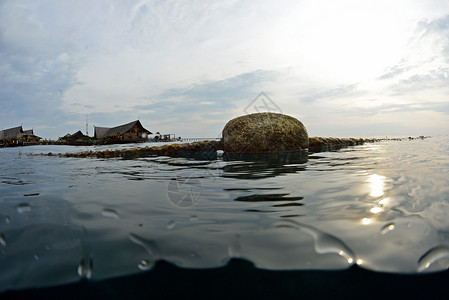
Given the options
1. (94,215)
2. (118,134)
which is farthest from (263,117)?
(118,134)

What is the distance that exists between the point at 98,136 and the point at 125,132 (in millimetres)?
9390

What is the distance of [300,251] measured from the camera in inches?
62.0

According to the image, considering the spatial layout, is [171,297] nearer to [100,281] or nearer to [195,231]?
[100,281]

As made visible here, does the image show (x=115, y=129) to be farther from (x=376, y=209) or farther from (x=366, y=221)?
(x=366, y=221)

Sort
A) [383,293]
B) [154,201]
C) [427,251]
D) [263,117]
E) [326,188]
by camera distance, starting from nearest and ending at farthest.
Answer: [383,293], [427,251], [154,201], [326,188], [263,117]

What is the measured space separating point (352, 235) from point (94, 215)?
2.49 meters

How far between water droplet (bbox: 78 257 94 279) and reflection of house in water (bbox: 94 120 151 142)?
1646 inches

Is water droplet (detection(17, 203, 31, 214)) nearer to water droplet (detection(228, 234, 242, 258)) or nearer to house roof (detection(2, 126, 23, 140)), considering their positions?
water droplet (detection(228, 234, 242, 258))

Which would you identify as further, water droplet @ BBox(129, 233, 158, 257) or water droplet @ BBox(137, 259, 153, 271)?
water droplet @ BBox(129, 233, 158, 257)

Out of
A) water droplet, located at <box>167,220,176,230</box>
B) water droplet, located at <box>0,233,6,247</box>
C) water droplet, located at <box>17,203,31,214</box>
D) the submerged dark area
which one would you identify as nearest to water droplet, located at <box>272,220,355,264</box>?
the submerged dark area

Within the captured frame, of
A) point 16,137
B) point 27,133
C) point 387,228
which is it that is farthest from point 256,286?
point 27,133

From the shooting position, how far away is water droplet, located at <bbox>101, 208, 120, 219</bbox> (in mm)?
2367

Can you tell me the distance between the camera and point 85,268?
1.45 metres

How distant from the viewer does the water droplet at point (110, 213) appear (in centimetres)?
237
